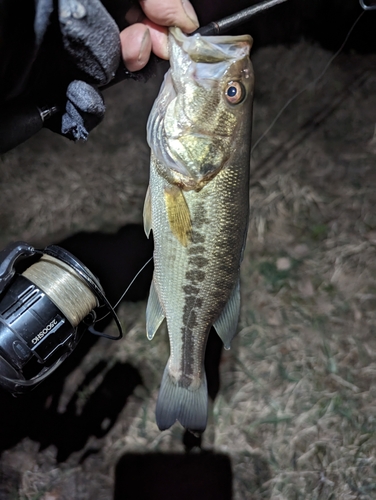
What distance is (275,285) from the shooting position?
2686mm

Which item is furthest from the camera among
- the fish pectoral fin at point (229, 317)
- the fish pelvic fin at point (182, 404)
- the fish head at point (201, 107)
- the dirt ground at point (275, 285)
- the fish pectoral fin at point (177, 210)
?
the dirt ground at point (275, 285)

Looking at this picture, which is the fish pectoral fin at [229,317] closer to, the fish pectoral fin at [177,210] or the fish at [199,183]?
the fish at [199,183]

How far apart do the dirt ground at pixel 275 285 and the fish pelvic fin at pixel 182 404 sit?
709 mm

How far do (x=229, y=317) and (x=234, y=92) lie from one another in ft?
2.89

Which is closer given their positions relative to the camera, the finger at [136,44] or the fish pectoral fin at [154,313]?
the finger at [136,44]

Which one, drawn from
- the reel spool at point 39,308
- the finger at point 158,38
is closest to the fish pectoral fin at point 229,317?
the reel spool at point 39,308

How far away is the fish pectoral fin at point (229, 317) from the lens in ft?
5.50

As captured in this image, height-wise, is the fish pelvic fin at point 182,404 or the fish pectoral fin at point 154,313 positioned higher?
the fish pectoral fin at point 154,313

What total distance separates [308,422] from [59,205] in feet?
6.94

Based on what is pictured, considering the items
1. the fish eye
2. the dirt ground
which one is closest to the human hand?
the fish eye

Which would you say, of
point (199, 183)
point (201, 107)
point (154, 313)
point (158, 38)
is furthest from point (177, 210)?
point (158, 38)

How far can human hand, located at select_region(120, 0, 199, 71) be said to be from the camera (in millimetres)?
1375

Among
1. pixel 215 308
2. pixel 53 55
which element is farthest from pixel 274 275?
pixel 53 55

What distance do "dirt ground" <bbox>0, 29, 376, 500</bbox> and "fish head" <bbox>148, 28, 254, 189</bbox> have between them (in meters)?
1.28
